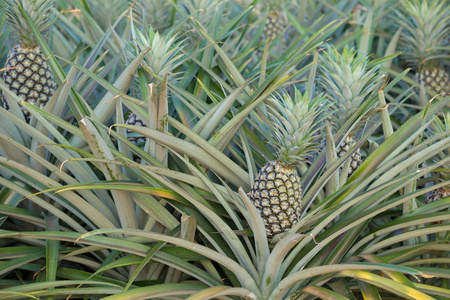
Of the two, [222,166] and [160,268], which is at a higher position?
[222,166]

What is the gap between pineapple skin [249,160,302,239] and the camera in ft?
3.34

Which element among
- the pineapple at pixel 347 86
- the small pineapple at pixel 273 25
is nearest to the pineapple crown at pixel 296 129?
the pineapple at pixel 347 86

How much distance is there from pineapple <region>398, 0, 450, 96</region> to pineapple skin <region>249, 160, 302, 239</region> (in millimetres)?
1124

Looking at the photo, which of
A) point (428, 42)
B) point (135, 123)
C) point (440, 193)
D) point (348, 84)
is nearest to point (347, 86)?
point (348, 84)

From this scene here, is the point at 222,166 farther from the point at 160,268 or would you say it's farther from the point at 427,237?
the point at 427,237

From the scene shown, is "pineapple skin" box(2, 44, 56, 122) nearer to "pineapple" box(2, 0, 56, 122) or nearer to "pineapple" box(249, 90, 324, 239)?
"pineapple" box(2, 0, 56, 122)

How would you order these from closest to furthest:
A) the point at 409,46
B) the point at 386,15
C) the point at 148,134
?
the point at 148,134 < the point at 409,46 < the point at 386,15

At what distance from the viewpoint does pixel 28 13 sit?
4.41ft

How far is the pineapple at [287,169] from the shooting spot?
3.30 ft

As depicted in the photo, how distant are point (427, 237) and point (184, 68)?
3.40ft

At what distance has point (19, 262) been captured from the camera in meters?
1.05

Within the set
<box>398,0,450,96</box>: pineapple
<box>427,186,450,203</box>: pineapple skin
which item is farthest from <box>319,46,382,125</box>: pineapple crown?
<box>398,0,450,96</box>: pineapple

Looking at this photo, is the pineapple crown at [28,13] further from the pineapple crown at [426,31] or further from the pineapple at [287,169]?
the pineapple crown at [426,31]

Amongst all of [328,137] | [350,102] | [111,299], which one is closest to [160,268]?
[111,299]
